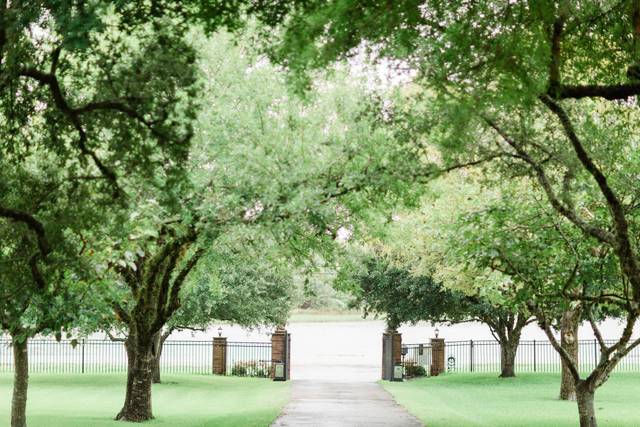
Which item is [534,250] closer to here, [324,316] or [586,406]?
[586,406]

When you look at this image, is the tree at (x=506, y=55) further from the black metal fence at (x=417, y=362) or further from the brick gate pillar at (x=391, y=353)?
the black metal fence at (x=417, y=362)

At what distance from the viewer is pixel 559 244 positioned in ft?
46.6

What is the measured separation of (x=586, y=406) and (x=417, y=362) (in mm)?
23835

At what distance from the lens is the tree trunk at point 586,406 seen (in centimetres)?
1527

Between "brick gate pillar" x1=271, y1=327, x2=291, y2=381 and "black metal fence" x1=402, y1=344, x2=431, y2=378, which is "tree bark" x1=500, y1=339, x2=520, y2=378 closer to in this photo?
"black metal fence" x1=402, y1=344, x2=431, y2=378

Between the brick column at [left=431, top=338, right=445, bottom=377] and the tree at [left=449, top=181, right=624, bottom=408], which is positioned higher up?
the tree at [left=449, top=181, right=624, bottom=408]

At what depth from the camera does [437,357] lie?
3838cm

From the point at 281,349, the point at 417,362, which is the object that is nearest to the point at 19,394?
the point at 281,349

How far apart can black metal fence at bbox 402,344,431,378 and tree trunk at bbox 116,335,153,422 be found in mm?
16363

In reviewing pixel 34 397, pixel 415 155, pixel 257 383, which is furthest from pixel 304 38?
pixel 257 383

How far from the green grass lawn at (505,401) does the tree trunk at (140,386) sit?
5820 millimetres

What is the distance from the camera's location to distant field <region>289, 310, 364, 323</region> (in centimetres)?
10919

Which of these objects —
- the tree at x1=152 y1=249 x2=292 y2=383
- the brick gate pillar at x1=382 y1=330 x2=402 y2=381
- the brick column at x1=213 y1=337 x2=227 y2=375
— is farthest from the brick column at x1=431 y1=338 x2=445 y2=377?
the brick column at x1=213 y1=337 x2=227 y2=375

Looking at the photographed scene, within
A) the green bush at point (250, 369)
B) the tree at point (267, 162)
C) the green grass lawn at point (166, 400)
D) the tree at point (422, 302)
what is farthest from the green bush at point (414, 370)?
the tree at point (267, 162)
